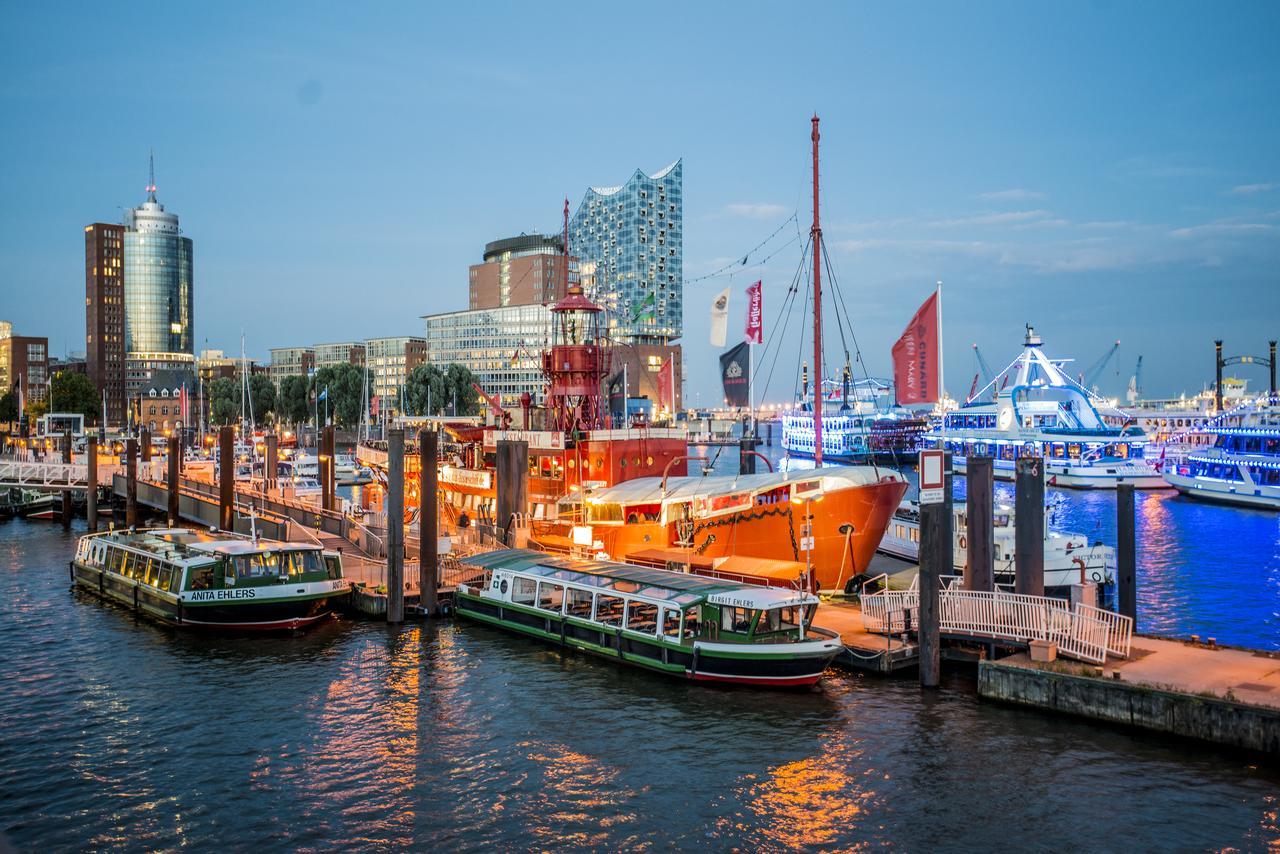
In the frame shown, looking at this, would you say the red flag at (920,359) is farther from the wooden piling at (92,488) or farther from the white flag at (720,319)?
the wooden piling at (92,488)

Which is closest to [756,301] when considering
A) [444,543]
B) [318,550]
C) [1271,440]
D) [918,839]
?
[444,543]

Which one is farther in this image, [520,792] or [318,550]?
[318,550]

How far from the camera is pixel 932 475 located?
91.1 ft

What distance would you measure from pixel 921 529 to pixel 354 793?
54.3 feet

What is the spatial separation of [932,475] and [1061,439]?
9534 centimetres

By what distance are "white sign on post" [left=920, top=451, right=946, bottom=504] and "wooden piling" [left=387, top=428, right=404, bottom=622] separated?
19471mm

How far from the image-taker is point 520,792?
73.5 ft

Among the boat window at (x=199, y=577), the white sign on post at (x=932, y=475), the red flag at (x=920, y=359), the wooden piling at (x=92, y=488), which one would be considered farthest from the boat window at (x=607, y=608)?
the wooden piling at (x=92, y=488)

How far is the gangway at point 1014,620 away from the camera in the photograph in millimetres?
26734

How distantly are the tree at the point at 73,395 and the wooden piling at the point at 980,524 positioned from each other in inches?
6432

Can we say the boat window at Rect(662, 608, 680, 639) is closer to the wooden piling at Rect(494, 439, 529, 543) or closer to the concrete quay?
the concrete quay

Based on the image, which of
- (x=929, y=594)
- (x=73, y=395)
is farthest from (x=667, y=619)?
(x=73, y=395)

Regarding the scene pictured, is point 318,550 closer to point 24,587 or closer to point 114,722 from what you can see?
point 114,722

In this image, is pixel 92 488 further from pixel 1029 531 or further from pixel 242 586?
pixel 1029 531
